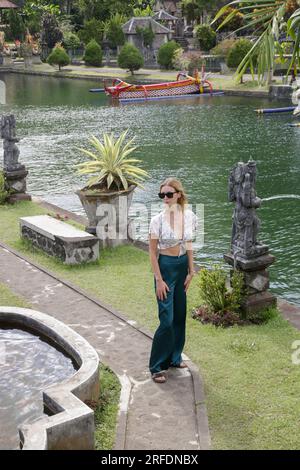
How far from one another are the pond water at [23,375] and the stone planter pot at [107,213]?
4165 millimetres

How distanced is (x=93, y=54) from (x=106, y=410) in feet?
187

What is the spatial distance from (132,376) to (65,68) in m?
58.4

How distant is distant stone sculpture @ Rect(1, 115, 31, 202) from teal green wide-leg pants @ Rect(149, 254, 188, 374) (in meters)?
9.29

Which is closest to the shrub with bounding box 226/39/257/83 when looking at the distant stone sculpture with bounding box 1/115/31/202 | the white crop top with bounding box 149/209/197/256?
the distant stone sculpture with bounding box 1/115/31/202

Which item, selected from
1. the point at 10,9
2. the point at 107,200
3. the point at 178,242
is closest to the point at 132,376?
the point at 178,242

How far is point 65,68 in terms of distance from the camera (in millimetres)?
63000

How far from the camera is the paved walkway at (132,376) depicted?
6.40 meters

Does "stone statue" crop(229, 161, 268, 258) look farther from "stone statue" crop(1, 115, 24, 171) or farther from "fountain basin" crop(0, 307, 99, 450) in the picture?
"stone statue" crop(1, 115, 24, 171)

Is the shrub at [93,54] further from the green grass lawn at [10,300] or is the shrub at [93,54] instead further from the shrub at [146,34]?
the green grass lawn at [10,300]

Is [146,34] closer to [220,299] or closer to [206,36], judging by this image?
[206,36]

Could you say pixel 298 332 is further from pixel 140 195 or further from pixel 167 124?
pixel 167 124

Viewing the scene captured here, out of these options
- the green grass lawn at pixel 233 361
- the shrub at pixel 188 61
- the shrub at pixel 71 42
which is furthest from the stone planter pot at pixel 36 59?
the green grass lawn at pixel 233 361

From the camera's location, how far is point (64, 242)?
38.5 ft

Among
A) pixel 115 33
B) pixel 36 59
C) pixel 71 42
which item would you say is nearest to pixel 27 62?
pixel 36 59
